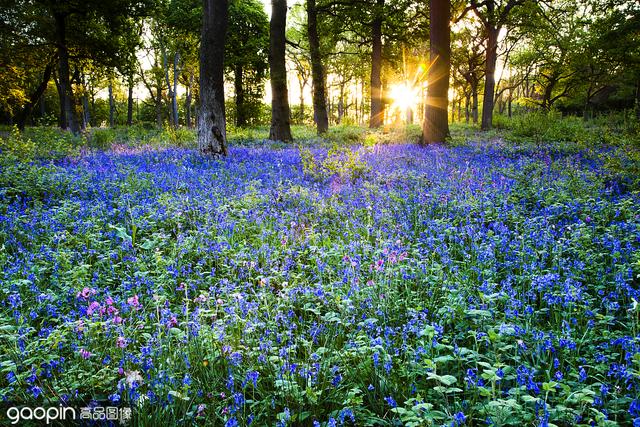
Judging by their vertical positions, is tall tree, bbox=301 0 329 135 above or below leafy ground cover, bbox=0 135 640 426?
above

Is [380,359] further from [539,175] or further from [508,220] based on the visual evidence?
[539,175]

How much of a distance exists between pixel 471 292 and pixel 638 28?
874 inches

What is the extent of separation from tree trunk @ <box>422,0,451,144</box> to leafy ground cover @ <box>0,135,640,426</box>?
7404 mm

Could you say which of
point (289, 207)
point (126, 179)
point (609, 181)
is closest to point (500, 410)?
point (289, 207)

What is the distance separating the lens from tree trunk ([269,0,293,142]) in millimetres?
16375

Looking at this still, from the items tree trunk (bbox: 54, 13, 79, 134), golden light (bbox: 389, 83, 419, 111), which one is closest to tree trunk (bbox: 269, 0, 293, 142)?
tree trunk (bbox: 54, 13, 79, 134)

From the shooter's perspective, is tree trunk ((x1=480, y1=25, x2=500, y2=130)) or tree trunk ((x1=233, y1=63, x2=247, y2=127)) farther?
tree trunk ((x1=233, y1=63, x2=247, y2=127))

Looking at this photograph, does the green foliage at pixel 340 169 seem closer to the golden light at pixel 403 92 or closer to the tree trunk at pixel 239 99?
the tree trunk at pixel 239 99

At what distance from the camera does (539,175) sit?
722 cm

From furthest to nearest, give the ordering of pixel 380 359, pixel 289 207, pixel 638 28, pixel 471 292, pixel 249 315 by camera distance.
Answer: pixel 638 28 → pixel 289 207 → pixel 471 292 → pixel 249 315 → pixel 380 359

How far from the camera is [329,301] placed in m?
3.10

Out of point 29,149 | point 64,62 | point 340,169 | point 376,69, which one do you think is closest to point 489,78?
point 376,69

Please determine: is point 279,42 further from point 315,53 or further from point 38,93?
point 38,93

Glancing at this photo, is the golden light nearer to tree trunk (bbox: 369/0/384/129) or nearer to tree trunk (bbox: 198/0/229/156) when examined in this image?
tree trunk (bbox: 369/0/384/129)
